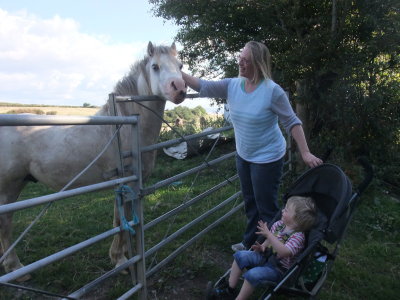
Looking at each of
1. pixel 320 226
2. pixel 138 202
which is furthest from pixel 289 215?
pixel 138 202

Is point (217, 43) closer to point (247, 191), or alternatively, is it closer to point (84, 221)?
point (84, 221)

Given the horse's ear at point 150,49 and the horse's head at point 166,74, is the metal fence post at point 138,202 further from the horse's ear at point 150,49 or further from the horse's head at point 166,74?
the horse's ear at point 150,49

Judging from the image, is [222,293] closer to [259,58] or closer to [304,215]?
[304,215]

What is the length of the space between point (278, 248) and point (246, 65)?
139cm

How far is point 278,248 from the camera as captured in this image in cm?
228

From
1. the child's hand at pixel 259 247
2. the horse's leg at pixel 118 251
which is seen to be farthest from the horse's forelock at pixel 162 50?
the child's hand at pixel 259 247

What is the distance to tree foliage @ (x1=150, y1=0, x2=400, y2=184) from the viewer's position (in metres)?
5.80

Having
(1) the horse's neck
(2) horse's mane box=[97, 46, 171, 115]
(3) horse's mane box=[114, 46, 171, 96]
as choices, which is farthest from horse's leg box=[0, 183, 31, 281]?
(3) horse's mane box=[114, 46, 171, 96]

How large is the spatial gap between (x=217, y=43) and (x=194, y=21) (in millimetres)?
747

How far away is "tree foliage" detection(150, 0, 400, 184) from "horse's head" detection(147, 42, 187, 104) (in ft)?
11.9

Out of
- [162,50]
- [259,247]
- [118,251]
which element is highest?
[162,50]

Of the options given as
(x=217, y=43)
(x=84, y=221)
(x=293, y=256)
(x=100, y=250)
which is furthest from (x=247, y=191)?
(x=217, y=43)

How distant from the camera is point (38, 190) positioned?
8227 millimetres

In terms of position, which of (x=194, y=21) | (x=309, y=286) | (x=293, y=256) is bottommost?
(x=309, y=286)
